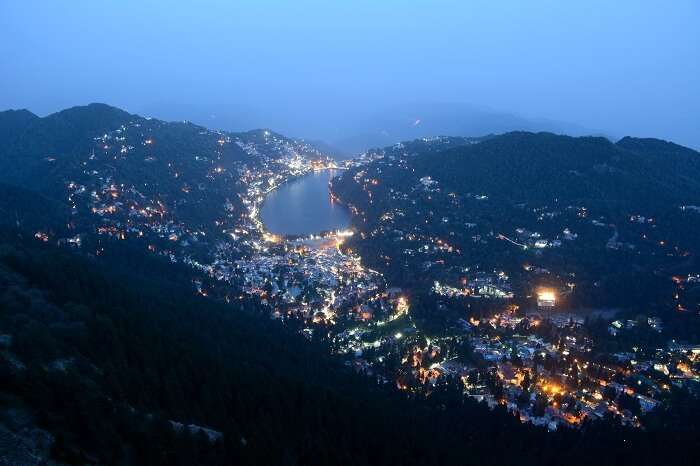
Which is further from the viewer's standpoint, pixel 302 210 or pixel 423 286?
pixel 302 210

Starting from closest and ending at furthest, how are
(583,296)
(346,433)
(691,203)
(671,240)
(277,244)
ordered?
1. (346,433)
2. (583,296)
3. (671,240)
4. (691,203)
5. (277,244)

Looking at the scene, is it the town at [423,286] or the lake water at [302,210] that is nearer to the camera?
the town at [423,286]

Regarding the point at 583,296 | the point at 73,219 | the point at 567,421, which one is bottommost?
the point at 567,421

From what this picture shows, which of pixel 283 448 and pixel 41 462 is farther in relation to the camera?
pixel 283 448

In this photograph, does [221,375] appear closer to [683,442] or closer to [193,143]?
[683,442]

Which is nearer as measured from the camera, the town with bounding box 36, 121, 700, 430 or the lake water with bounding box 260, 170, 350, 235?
the town with bounding box 36, 121, 700, 430

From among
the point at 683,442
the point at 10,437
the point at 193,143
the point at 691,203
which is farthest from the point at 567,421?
the point at 193,143

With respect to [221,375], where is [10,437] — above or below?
above

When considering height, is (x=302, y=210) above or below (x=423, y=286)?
above
